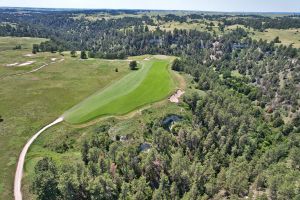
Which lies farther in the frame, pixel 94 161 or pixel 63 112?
pixel 63 112

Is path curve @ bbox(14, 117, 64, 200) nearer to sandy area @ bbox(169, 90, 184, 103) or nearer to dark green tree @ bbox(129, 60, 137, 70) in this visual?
sandy area @ bbox(169, 90, 184, 103)

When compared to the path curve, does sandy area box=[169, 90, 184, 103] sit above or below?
above

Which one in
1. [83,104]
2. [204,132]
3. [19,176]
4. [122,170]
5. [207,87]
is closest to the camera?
[19,176]

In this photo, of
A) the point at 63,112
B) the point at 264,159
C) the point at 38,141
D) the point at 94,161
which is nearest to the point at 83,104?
the point at 63,112

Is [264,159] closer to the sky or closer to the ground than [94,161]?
closer to the ground

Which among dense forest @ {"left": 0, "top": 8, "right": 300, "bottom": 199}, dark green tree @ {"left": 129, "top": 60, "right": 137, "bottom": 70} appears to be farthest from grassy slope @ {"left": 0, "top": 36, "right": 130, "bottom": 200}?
dense forest @ {"left": 0, "top": 8, "right": 300, "bottom": 199}

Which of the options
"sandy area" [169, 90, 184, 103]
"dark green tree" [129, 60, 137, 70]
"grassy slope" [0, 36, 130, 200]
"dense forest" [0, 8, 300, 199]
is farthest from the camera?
"dark green tree" [129, 60, 137, 70]

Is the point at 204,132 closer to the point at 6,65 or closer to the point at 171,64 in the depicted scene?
the point at 171,64

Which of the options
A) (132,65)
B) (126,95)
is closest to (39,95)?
(126,95)
